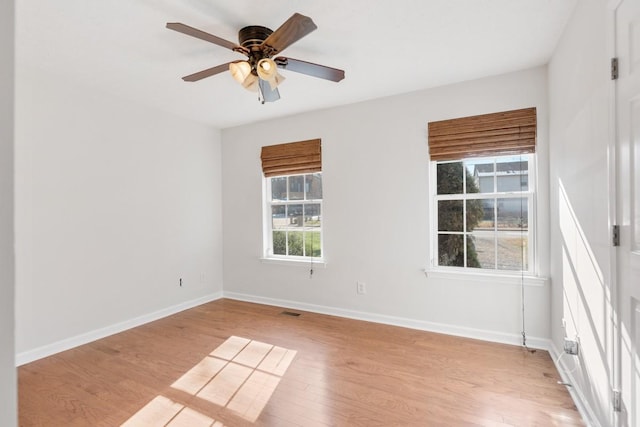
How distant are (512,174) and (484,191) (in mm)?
273

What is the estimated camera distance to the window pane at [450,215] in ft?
10.3

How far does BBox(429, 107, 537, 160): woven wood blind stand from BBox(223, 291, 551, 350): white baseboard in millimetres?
1662

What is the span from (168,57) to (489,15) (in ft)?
7.65

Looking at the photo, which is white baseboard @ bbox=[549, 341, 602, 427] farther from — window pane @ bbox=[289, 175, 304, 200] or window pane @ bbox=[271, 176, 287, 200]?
window pane @ bbox=[271, 176, 287, 200]

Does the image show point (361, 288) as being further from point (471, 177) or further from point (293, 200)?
point (471, 177)

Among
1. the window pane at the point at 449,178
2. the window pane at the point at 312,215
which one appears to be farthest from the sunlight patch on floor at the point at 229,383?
the window pane at the point at 449,178

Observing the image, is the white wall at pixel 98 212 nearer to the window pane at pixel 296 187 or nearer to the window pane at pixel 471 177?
the window pane at pixel 296 187

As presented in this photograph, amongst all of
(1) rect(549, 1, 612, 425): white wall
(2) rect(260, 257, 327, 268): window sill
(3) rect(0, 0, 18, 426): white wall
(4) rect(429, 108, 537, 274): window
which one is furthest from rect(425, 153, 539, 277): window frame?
(3) rect(0, 0, 18, 426): white wall

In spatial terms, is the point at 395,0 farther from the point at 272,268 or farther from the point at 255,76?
the point at 272,268

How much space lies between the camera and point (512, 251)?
2.92 meters

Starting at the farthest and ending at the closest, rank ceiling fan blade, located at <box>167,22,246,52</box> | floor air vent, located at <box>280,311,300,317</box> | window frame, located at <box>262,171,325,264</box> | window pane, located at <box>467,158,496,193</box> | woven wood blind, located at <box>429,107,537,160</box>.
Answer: window frame, located at <box>262,171,325,264</box>, floor air vent, located at <box>280,311,300,317</box>, window pane, located at <box>467,158,496,193</box>, woven wood blind, located at <box>429,107,537,160</box>, ceiling fan blade, located at <box>167,22,246,52</box>

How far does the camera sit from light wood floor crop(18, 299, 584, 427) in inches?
75.2

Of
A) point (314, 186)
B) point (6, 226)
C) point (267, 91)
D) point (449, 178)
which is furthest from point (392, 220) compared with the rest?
point (6, 226)

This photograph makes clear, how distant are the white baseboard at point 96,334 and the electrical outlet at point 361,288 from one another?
7.04 ft
